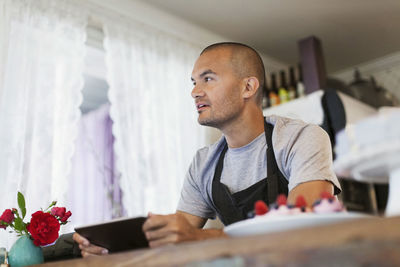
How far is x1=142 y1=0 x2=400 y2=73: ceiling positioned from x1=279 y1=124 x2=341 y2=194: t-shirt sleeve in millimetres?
1934

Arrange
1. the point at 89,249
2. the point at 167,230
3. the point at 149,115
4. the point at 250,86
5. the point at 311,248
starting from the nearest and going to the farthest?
the point at 311,248
the point at 167,230
the point at 89,249
the point at 250,86
the point at 149,115

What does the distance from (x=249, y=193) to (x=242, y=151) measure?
0.63ft

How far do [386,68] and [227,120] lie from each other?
2972 mm

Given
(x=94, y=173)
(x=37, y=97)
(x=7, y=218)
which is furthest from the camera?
(x=94, y=173)

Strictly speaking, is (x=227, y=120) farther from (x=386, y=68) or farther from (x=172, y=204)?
(x=386, y=68)

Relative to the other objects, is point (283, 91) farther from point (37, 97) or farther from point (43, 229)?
point (43, 229)

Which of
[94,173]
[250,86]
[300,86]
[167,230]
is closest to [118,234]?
[167,230]

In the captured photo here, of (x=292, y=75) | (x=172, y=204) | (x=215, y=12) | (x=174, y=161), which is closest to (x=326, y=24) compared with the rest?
(x=292, y=75)

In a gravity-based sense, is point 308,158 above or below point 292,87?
below

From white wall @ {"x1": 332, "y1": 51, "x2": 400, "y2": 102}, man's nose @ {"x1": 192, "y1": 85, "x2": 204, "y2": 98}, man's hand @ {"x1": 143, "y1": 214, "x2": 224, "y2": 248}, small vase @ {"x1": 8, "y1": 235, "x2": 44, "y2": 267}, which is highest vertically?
white wall @ {"x1": 332, "y1": 51, "x2": 400, "y2": 102}

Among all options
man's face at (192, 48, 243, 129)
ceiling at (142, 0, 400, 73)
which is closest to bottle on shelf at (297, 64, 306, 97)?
ceiling at (142, 0, 400, 73)

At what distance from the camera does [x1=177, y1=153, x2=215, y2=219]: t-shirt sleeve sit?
66.0 inches

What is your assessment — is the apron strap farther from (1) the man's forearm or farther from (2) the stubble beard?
(1) the man's forearm

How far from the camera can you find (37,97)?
2.45 m
